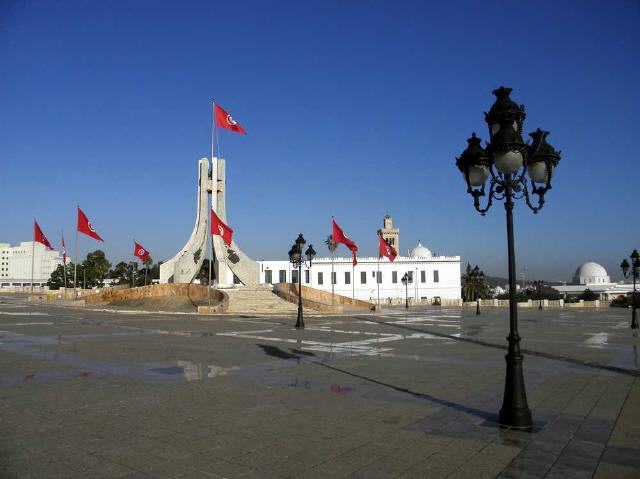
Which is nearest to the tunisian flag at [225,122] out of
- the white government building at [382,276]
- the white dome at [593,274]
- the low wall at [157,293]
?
the low wall at [157,293]

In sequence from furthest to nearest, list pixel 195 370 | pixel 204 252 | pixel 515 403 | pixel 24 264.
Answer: pixel 24 264
pixel 204 252
pixel 195 370
pixel 515 403

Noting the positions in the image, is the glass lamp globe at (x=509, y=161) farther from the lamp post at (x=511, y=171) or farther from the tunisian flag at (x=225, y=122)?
the tunisian flag at (x=225, y=122)

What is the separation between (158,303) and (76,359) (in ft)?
99.3

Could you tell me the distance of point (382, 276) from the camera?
8400 centimetres

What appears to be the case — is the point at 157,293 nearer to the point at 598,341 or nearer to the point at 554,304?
the point at 598,341

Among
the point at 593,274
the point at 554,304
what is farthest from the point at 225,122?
the point at 593,274

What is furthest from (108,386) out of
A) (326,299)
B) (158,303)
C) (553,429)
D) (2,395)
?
(326,299)

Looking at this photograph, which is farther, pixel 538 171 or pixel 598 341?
pixel 598 341

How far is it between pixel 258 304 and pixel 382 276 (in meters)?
47.8

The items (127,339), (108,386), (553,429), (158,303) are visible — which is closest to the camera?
(553,429)

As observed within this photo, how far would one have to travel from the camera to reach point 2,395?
25.9 ft

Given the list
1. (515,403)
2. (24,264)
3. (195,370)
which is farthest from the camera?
(24,264)

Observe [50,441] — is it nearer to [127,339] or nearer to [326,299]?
[127,339]

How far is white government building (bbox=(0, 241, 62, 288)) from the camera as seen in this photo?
16488 cm
